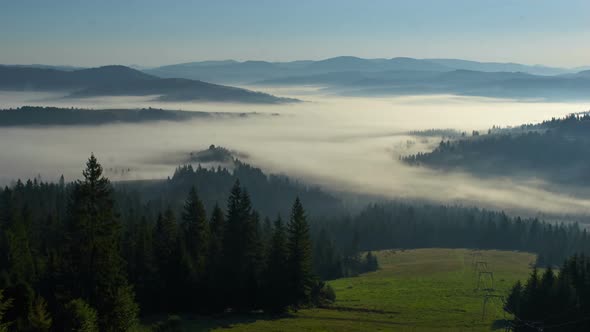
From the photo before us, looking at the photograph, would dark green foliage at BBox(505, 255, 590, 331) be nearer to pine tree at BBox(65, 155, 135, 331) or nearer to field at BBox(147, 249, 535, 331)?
field at BBox(147, 249, 535, 331)

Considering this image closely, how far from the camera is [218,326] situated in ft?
182

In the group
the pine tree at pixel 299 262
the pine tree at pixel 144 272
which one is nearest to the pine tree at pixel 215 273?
the pine tree at pixel 144 272

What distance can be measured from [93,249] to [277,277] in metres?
31.0

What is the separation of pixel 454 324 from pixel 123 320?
37.5 metres

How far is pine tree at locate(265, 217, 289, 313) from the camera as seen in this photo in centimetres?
6469

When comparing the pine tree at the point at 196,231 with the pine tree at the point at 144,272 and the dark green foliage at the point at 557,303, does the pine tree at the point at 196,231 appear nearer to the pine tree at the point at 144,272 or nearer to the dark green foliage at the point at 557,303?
the pine tree at the point at 144,272

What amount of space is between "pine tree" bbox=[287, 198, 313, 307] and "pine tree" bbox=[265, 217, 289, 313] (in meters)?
0.62

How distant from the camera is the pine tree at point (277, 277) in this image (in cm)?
6469

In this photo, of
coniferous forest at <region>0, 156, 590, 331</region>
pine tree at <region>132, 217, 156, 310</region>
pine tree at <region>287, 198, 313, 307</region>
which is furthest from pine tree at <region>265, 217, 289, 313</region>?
pine tree at <region>132, 217, 156, 310</region>

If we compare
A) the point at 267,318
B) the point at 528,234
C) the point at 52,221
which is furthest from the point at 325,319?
the point at 528,234

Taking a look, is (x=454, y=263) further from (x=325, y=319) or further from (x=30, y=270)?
(x=30, y=270)

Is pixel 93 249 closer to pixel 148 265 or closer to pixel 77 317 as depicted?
pixel 77 317

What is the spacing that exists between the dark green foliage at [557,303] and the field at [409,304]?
13.9 feet

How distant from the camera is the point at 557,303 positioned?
56.8 m
